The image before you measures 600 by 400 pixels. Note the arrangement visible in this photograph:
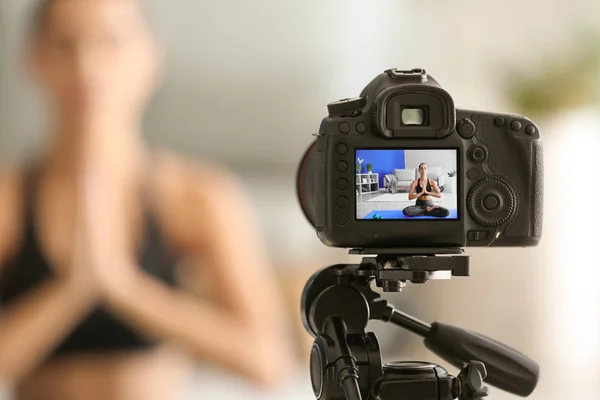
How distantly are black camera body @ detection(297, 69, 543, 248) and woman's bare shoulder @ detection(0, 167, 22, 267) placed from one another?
1.43 m

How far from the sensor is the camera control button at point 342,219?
866mm

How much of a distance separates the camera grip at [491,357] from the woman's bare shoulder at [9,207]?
4.86 feet

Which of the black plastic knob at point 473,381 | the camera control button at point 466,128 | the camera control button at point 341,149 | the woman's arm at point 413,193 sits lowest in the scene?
the black plastic knob at point 473,381

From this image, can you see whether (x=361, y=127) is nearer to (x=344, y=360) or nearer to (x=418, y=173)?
(x=418, y=173)

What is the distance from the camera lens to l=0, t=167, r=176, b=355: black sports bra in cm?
204

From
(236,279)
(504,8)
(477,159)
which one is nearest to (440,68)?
(504,8)

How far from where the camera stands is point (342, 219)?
0.87 meters

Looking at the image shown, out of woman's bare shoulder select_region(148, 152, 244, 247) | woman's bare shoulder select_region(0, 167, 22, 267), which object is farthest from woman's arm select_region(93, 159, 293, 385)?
woman's bare shoulder select_region(0, 167, 22, 267)

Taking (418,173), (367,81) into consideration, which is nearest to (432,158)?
(418,173)

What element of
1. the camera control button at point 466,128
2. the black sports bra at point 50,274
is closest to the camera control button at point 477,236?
the camera control button at point 466,128

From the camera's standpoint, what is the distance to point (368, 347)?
91 cm

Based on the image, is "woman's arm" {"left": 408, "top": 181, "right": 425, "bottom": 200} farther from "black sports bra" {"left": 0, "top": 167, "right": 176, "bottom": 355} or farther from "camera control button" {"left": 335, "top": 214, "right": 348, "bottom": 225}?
"black sports bra" {"left": 0, "top": 167, "right": 176, "bottom": 355}

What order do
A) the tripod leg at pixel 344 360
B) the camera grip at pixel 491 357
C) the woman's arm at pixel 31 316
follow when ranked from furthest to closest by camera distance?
the woman's arm at pixel 31 316, the camera grip at pixel 491 357, the tripod leg at pixel 344 360

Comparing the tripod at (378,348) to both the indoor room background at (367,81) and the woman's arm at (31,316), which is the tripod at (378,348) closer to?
the indoor room background at (367,81)
